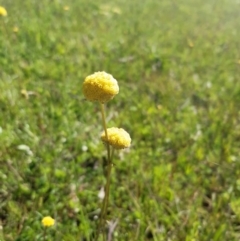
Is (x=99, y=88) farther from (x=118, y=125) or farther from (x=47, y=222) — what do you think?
(x=118, y=125)

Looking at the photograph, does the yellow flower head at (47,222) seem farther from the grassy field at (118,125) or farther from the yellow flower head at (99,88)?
the yellow flower head at (99,88)

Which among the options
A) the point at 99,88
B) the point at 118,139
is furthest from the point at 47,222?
the point at 99,88

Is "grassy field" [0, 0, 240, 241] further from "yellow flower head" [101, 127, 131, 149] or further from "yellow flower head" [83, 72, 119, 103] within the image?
"yellow flower head" [83, 72, 119, 103]

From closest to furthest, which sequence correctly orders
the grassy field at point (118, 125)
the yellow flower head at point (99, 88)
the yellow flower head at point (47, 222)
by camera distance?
the yellow flower head at point (99, 88) < the yellow flower head at point (47, 222) < the grassy field at point (118, 125)

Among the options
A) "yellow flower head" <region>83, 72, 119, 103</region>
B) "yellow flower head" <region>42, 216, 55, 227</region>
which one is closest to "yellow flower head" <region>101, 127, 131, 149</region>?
"yellow flower head" <region>83, 72, 119, 103</region>

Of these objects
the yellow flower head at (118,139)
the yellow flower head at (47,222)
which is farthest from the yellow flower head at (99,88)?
the yellow flower head at (47,222)

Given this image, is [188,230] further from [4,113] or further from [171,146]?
[4,113]

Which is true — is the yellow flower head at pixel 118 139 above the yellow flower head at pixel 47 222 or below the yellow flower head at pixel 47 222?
above
